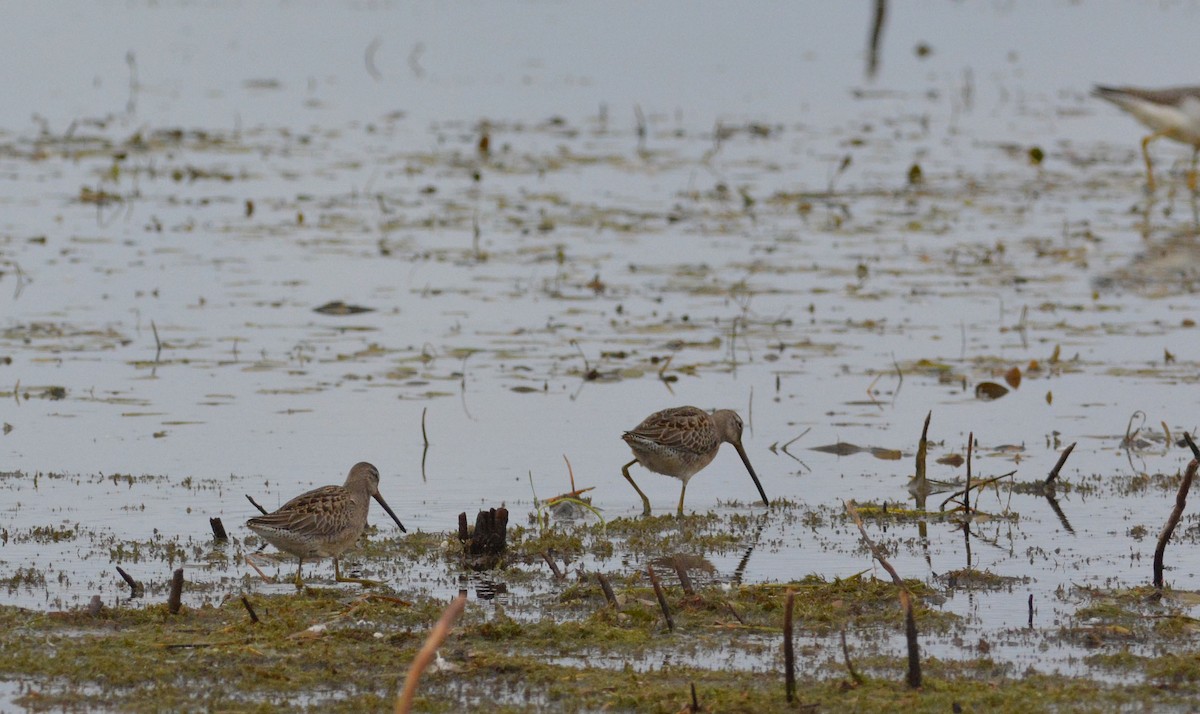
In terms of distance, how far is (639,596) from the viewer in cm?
804

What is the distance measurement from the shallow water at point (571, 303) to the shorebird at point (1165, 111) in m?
0.60

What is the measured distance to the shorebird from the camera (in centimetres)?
2242

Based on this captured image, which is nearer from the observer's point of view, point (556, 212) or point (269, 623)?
point (269, 623)

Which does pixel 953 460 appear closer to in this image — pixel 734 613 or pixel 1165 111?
pixel 734 613

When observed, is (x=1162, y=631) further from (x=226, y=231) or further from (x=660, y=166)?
(x=660, y=166)

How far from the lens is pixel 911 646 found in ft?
21.5

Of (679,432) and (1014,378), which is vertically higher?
(1014,378)

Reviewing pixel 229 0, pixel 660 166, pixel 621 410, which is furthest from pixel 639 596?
pixel 229 0

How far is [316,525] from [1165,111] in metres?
16.9

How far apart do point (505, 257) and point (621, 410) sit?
5321 mm

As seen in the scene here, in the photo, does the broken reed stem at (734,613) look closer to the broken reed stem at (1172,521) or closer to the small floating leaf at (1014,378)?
the broken reed stem at (1172,521)

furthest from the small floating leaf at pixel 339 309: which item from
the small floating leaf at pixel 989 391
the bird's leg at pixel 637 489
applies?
the small floating leaf at pixel 989 391

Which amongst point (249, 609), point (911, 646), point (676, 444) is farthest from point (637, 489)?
point (911, 646)

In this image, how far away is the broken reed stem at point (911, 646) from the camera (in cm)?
629
